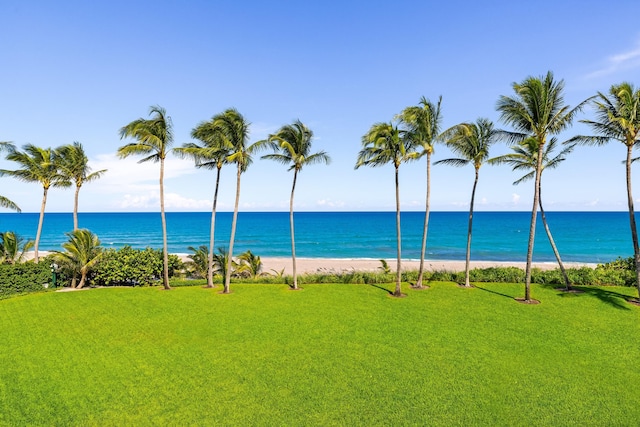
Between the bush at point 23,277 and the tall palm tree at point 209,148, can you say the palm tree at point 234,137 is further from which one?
the bush at point 23,277

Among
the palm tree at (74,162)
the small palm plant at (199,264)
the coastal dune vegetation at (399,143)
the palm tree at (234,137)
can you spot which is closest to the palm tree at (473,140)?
the coastal dune vegetation at (399,143)

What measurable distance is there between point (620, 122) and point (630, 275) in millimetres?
10957

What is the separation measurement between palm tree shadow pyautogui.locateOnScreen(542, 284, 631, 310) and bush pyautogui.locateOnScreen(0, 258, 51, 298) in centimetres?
2871

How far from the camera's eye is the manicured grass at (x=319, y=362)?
7.36m

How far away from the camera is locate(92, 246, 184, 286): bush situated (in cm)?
2014

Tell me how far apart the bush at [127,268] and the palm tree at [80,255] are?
573mm

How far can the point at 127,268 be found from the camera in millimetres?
20297

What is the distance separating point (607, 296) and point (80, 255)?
94.6ft

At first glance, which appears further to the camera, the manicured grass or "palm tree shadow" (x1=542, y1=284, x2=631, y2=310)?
"palm tree shadow" (x1=542, y1=284, x2=631, y2=310)

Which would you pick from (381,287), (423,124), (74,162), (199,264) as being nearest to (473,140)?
(423,124)

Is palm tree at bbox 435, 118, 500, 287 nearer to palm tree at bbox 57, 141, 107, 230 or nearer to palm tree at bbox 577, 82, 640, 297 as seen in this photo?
palm tree at bbox 577, 82, 640, 297

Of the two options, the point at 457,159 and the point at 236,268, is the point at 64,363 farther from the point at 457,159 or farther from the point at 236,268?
the point at 457,159

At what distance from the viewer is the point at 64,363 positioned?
964 cm

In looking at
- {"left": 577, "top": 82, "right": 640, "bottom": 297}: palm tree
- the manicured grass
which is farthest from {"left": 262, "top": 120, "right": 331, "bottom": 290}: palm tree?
{"left": 577, "top": 82, "right": 640, "bottom": 297}: palm tree
